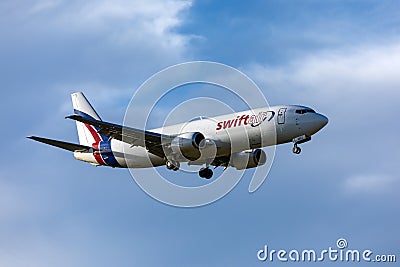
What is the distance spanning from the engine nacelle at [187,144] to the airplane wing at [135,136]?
1.23 metres

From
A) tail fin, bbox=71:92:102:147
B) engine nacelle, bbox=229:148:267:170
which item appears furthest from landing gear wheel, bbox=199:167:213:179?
tail fin, bbox=71:92:102:147

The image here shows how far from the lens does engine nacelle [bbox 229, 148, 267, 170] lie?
248ft

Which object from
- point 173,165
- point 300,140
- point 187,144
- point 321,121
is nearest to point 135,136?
point 173,165

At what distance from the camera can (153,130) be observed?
7475 cm

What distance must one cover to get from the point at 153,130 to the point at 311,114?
15.1 meters

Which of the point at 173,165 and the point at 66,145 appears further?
the point at 66,145

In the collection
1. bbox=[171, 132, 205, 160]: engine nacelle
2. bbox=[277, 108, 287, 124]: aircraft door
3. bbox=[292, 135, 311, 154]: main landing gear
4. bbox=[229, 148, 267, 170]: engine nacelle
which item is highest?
bbox=[229, 148, 267, 170]: engine nacelle

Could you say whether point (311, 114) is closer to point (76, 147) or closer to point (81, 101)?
point (76, 147)

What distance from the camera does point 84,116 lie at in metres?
83.9

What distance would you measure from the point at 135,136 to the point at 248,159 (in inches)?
460

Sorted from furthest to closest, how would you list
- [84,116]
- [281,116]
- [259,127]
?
[84,116]
[281,116]
[259,127]

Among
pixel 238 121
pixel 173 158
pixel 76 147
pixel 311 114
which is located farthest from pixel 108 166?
pixel 311 114

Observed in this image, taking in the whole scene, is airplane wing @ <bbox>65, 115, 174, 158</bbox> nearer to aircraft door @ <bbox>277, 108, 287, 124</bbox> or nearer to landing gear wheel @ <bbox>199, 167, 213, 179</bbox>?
landing gear wheel @ <bbox>199, 167, 213, 179</bbox>

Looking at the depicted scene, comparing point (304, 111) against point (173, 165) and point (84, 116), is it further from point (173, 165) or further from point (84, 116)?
point (84, 116)
